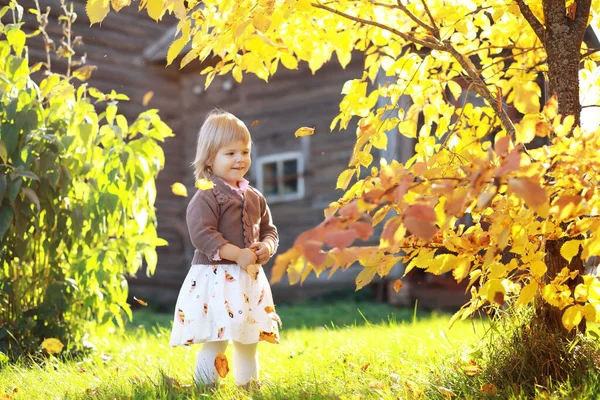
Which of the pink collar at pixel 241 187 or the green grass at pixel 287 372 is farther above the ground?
the pink collar at pixel 241 187

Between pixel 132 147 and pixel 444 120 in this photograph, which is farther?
pixel 132 147

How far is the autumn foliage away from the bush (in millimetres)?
919

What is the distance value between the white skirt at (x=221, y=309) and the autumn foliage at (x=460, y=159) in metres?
0.36

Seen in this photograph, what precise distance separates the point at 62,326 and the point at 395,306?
471 centimetres

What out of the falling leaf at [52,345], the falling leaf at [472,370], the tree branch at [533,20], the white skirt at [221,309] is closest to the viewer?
the falling leaf at [472,370]

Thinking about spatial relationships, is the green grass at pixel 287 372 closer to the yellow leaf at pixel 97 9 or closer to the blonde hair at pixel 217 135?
the blonde hair at pixel 217 135

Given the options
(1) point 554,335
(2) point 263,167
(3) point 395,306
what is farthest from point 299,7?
(2) point 263,167

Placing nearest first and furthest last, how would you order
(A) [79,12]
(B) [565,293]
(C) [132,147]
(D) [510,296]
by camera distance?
1. (B) [565,293]
2. (D) [510,296]
3. (C) [132,147]
4. (A) [79,12]

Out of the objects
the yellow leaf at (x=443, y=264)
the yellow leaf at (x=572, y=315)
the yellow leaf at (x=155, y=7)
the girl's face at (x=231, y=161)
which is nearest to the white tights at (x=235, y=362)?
the girl's face at (x=231, y=161)

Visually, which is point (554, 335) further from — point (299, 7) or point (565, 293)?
point (299, 7)

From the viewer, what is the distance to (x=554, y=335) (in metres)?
2.41

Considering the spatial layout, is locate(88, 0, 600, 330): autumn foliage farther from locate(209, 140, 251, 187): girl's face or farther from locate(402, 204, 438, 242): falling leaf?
locate(209, 140, 251, 187): girl's face

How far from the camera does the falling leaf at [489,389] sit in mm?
2297

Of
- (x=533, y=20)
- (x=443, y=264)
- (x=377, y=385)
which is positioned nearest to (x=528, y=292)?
(x=443, y=264)
